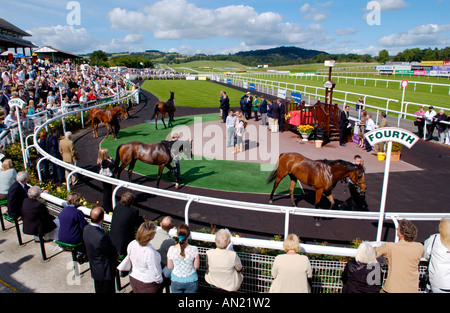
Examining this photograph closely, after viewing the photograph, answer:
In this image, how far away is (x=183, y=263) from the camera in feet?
12.5

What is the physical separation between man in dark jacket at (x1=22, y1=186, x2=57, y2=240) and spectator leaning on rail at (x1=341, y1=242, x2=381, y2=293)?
4672mm

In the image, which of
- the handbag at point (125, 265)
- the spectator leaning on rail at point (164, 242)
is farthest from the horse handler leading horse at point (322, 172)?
the handbag at point (125, 265)

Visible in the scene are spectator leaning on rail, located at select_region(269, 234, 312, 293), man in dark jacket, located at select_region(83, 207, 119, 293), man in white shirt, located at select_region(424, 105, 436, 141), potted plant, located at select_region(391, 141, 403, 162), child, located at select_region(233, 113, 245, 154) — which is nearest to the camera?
A: spectator leaning on rail, located at select_region(269, 234, 312, 293)

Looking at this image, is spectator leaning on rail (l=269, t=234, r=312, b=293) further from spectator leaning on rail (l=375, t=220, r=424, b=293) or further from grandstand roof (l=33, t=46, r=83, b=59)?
grandstand roof (l=33, t=46, r=83, b=59)

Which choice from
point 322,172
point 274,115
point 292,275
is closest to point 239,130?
point 274,115

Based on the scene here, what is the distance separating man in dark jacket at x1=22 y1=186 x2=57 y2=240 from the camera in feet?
17.1

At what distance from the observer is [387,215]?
498 cm

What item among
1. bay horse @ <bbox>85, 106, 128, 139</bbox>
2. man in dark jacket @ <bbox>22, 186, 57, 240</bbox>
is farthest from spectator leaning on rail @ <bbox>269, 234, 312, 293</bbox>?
bay horse @ <bbox>85, 106, 128, 139</bbox>

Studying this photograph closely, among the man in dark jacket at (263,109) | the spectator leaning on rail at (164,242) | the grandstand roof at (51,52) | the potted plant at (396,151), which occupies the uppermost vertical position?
the grandstand roof at (51,52)

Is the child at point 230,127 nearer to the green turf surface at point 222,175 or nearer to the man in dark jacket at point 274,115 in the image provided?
the green turf surface at point 222,175

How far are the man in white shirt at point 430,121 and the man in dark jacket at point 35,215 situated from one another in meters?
14.8

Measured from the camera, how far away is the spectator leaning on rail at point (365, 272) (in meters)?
3.58

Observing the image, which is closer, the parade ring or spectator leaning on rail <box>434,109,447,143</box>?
the parade ring
